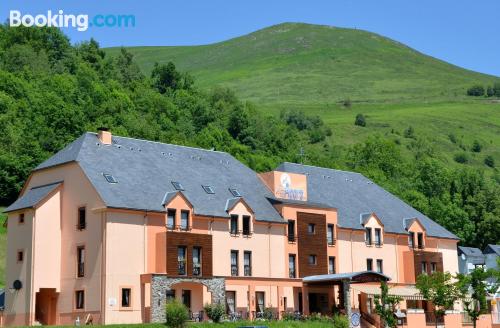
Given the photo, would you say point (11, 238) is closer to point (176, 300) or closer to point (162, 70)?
point (176, 300)

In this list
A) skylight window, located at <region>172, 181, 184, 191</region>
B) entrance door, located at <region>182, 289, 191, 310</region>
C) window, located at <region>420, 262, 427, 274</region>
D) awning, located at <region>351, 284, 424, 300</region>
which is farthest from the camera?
window, located at <region>420, 262, 427, 274</region>

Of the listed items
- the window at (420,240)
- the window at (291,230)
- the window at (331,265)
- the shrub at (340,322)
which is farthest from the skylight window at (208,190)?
the window at (420,240)

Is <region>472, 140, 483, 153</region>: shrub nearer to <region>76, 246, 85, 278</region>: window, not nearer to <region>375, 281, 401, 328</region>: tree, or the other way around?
<region>375, 281, 401, 328</region>: tree

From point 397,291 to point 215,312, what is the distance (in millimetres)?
22077

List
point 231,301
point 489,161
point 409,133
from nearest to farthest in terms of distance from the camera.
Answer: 1. point 231,301
2. point 489,161
3. point 409,133

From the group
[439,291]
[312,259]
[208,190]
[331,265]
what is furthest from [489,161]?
[208,190]

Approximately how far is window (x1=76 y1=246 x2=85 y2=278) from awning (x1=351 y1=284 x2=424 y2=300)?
76.5ft

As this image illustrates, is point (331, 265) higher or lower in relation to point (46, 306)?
higher

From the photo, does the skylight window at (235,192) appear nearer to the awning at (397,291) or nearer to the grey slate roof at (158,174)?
the grey slate roof at (158,174)

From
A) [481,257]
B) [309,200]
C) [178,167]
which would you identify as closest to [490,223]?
[481,257]

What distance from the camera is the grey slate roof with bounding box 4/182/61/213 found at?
Result: 6153cm

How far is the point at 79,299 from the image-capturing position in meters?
59.6

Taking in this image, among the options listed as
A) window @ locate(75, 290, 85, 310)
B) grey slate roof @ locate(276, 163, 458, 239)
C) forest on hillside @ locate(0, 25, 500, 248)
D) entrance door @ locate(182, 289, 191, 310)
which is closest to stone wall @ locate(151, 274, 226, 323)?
entrance door @ locate(182, 289, 191, 310)

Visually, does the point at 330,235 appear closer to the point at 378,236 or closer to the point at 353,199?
the point at 378,236
